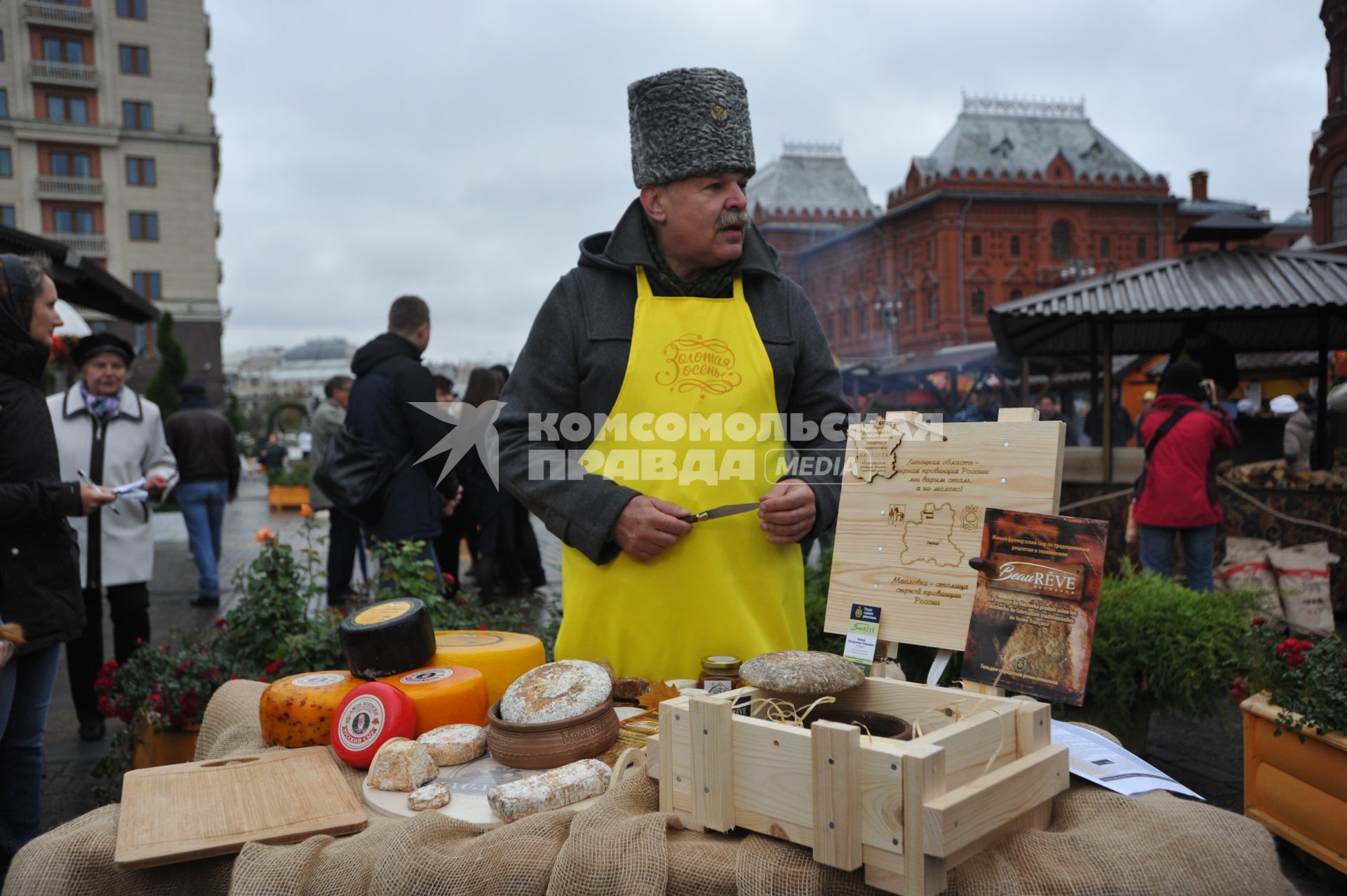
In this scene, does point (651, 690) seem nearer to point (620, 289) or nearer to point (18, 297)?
point (620, 289)

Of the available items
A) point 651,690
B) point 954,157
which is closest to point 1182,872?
point 651,690

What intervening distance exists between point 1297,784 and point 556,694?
116 inches

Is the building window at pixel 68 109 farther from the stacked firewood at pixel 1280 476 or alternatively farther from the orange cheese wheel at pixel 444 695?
the orange cheese wheel at pixel 444 695

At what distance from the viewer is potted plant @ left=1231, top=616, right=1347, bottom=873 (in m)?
3.18

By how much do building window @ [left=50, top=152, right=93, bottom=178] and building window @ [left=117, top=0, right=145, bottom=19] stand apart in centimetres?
626

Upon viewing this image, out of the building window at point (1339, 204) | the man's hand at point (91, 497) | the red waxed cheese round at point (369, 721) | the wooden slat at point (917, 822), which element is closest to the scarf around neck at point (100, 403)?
the man's hand at point (91, 497)

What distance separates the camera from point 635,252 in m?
2.35

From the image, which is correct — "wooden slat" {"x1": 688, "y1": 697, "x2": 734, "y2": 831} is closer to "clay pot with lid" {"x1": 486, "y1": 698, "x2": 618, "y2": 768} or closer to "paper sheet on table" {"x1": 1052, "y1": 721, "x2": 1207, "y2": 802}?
"clay pot with lid" {"x1": 486, "y1": 698, "x2": 618, "y2": 768}

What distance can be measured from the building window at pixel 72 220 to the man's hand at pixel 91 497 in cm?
4630

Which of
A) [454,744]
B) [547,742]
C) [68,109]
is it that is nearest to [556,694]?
[547,742]

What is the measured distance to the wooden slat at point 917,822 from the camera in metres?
1.30

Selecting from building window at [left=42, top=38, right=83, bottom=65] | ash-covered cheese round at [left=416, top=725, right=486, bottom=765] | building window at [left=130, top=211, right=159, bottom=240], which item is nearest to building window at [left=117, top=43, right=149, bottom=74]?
building window at [left=42, top=38, right=83, bottom=65]

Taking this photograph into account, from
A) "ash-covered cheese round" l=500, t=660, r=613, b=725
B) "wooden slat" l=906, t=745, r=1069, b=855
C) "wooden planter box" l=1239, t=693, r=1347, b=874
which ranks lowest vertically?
"wooden planter box" l=1239, t=693, r=1347, b=874

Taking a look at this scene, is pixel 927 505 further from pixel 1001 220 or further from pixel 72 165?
pixel 1001 220
